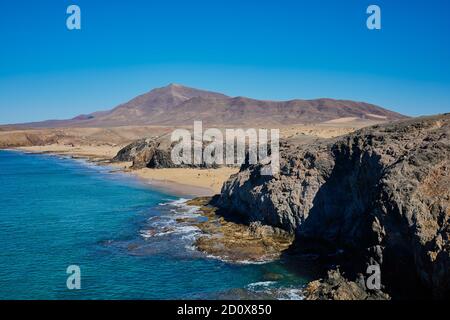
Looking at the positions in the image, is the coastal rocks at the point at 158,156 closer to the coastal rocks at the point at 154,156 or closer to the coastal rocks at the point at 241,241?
the coastal rocks at the point at 154,156

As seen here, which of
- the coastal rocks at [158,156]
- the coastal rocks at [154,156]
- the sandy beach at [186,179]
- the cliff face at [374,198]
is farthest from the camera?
the coastal rocks at [154,156]

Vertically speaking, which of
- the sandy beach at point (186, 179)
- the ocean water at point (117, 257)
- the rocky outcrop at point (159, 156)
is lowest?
the ocean water at point (117, 257)

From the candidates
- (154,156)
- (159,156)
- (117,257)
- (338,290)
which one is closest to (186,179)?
(159,156)

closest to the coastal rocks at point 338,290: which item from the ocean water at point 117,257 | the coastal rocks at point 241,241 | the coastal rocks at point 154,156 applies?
the ocean water at point 117,257

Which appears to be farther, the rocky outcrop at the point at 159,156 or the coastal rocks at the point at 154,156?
the coastal rocks at the point at 154,156

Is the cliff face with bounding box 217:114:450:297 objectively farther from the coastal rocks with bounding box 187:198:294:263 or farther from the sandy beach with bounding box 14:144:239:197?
the sandy beach with bounding box 14:144:239:197

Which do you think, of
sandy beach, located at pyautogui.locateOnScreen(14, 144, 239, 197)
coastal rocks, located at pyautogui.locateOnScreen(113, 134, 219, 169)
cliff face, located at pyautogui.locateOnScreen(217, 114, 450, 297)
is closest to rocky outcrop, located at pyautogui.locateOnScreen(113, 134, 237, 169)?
coastal rocks, located at pyautogui.locateOnScreen(113, 134, 219, 169)
